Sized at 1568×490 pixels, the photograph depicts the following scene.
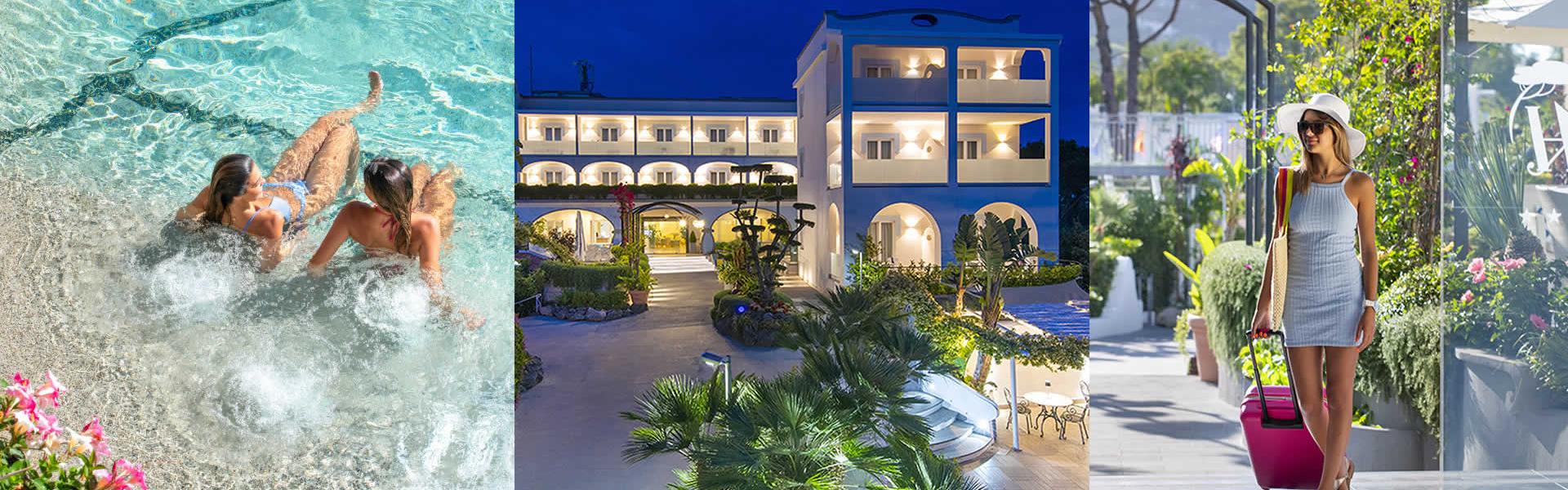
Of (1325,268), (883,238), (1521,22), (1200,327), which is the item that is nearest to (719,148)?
(883,238)

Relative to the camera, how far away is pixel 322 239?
10.3ft

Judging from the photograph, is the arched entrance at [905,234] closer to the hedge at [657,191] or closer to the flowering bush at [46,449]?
the hedge at [657,191]

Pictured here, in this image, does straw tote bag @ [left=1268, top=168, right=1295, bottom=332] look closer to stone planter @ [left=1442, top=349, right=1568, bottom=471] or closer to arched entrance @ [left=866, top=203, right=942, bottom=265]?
arched entrance @ [left=866, top=203, right=942, bottom=265]

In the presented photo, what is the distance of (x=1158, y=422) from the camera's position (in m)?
7.56

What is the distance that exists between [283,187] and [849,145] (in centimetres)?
202

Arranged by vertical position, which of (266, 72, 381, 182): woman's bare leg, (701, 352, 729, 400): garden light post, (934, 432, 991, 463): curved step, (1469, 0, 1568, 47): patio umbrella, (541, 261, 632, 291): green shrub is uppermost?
(1469, 0, 1568, 47): patio umbrella

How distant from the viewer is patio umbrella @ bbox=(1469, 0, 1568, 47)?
4.07m

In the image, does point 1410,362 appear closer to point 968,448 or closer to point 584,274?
point 968,448

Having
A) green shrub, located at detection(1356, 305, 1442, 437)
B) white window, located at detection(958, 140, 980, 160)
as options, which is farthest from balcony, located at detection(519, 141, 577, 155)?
green shrub, located at detection(1356, 305, 1442, 437)

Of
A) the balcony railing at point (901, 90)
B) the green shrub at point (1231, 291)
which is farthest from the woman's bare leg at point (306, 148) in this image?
the green shrub at point (1231, 291)

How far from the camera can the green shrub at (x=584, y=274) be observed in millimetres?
3443

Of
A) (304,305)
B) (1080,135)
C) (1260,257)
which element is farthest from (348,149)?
(1260,257)

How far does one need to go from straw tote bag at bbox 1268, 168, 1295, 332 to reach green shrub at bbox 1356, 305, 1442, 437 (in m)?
2.51

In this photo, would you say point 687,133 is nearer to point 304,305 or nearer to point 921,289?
point 921,289
